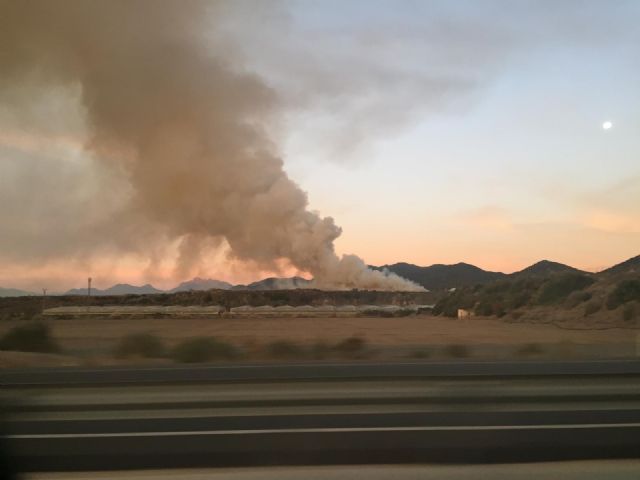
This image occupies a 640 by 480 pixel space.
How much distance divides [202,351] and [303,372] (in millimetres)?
6992

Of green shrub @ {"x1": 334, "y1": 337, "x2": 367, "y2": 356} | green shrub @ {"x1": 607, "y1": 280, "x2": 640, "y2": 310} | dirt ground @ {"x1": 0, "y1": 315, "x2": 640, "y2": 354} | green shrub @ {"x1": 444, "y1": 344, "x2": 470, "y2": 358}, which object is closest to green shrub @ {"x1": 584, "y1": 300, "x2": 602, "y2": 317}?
green shrub @ {"x1": 607, "y1": 280, "x2": 640, "y2": 310}

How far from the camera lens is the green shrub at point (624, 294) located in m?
37.5

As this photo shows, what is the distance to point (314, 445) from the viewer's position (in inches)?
296

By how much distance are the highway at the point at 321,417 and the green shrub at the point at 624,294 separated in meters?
23.6

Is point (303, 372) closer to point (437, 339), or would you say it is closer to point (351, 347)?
point (351, 347)

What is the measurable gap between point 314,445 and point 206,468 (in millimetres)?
1375

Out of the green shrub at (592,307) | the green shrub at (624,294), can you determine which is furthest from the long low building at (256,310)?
the green shrub at (624,294)

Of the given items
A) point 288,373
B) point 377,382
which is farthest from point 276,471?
point 288,373

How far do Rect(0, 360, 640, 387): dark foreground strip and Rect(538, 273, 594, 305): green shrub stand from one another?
3055cm

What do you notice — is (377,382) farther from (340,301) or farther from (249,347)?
(340,301)

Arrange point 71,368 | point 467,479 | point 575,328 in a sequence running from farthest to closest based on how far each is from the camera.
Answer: point 575,328 → point 71,368 → point 467,479

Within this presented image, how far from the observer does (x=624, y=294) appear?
37.9 metres

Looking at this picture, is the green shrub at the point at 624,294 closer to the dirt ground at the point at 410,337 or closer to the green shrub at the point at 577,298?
the green shrub at the point at 577,298

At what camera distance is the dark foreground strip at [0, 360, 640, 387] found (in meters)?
14.7
